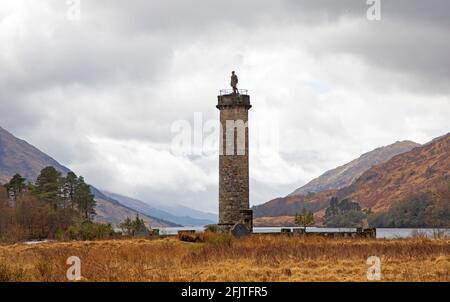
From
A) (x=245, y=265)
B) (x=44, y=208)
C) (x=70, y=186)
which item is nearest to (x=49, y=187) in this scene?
(x=70, y=186)

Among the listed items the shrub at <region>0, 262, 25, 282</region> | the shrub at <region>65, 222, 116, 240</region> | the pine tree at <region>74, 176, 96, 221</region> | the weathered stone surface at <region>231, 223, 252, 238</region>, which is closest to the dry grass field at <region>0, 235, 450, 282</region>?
the shrub at <region>0, 262, 25, 282</region>

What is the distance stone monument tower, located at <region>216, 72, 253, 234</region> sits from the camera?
2169 inches

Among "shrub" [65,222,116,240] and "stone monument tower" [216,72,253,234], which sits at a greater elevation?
"stone monument tower" [216,72,253,234]

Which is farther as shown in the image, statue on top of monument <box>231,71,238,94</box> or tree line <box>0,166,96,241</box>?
tree line <box>0,166,96,241</box>

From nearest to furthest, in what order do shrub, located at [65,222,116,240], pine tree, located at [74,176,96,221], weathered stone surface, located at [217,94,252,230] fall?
shrub, located at [65,222,116,240], weathered stone surface, located at [217,94,252,230], pine tree, located at [74,176,96,221]

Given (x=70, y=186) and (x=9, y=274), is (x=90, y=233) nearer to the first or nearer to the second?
(x=9, y=274)

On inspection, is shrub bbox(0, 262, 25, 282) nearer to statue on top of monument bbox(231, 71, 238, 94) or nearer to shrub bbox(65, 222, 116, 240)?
shrub bbox(65, 222, 116, 240)

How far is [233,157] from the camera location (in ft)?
181

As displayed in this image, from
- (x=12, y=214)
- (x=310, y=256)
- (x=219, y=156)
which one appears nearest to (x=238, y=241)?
(x=310, y=256)
